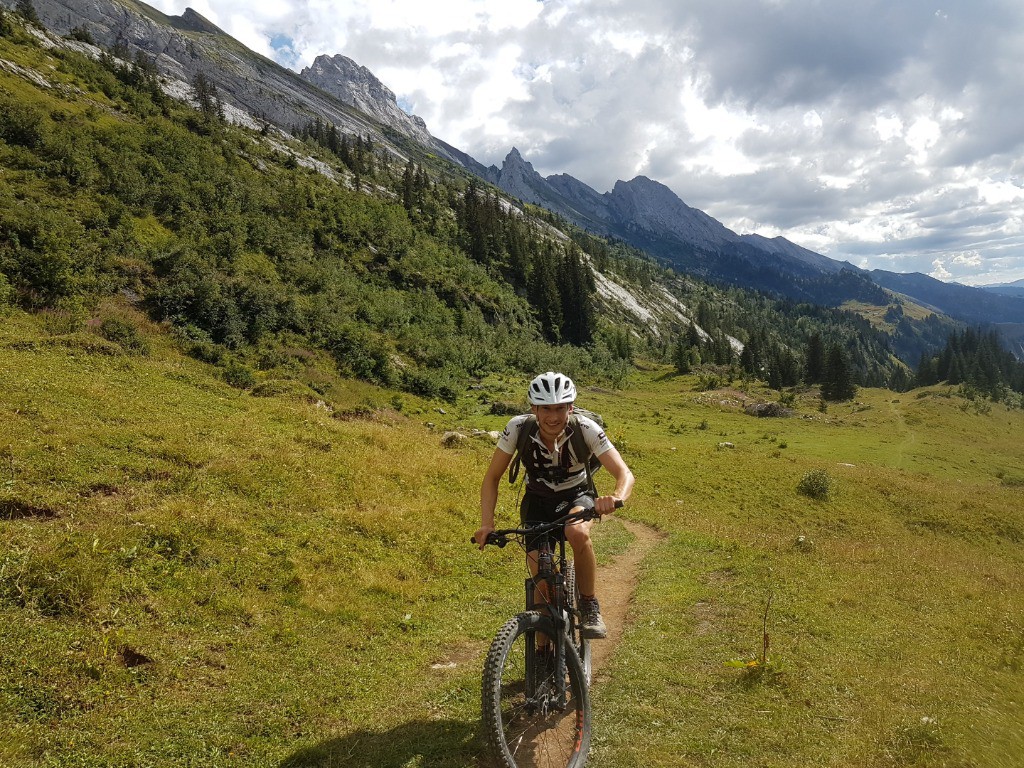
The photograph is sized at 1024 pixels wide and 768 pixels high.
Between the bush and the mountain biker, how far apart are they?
27.8 meters

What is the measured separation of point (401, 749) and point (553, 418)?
13.9ft

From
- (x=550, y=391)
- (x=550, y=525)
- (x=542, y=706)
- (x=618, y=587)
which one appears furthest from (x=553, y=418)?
(x=618, y=587)

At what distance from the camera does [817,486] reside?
1136 inches

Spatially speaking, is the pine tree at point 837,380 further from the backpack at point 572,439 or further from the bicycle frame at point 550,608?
the bicycle frame at point 550,608

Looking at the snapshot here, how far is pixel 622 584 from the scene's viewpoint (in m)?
13.0

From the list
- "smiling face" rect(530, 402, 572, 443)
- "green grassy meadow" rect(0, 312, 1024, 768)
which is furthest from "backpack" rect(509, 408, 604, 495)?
"green grassy meadow" rect(0, 312, 1024, 768)

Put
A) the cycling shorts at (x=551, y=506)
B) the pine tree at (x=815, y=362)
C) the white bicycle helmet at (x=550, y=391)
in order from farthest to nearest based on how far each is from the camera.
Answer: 1. the pine tree at (x=815, y=362)
2. the cycling shorts at (x=551, y=506)
3. the white bicycle helmet at (x=550, y=391)

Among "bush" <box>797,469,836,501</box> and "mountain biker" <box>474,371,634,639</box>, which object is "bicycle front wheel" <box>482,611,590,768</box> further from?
"bush" <box>797,469,836,501</box>

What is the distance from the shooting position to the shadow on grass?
5.51m

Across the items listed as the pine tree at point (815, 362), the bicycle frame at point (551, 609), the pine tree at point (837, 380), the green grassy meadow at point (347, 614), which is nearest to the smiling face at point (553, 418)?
the bicycle frame at point (551, 609)

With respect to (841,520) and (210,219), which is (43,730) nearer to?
(841,520)

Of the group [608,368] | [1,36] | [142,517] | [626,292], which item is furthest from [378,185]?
[142,517]

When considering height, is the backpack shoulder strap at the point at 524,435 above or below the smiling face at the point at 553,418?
below

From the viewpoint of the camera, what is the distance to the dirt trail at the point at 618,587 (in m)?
8.73
